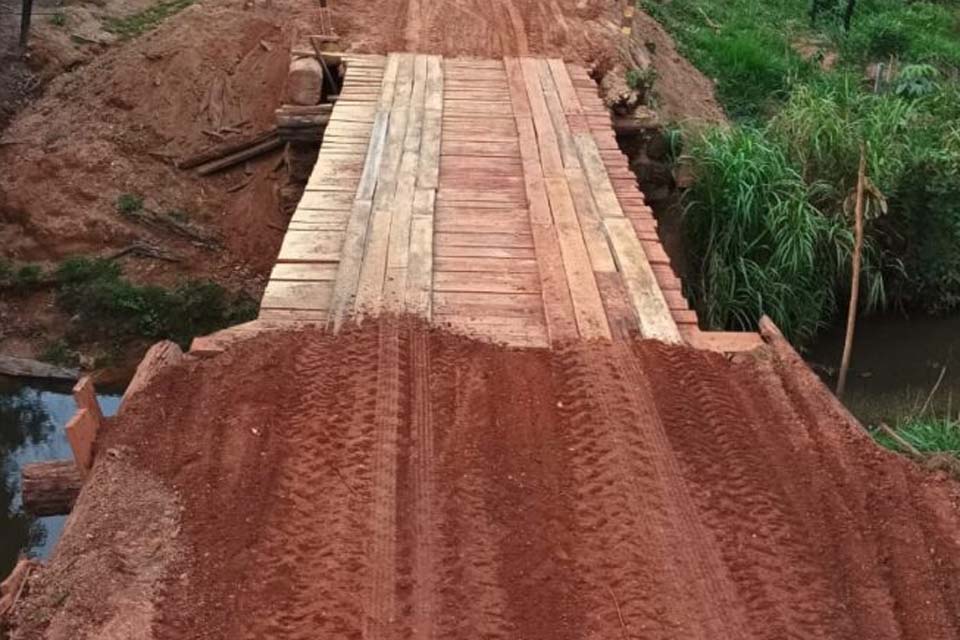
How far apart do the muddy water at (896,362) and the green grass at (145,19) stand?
353 inches

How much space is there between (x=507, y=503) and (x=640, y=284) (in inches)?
67.3

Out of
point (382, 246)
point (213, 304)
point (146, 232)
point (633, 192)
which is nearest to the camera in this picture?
point (382, 246)

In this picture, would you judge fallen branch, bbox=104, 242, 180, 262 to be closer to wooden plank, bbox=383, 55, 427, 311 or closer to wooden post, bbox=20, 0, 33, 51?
wooden plank, bbox=383, 55, 427, 311

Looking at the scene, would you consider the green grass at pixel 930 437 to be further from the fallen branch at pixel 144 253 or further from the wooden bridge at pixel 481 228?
the fallen branch at pixel 144 253

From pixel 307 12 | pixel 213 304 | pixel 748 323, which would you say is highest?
pixel 307 12

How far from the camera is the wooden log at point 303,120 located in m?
7.58

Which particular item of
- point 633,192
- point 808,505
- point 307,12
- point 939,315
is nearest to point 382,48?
point 307,12

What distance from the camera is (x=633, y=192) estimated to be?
570 centimetres

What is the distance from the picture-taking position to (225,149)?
404 inches

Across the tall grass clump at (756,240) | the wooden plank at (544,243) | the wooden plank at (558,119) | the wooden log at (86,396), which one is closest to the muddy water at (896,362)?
the tall grass clump at (756,240)

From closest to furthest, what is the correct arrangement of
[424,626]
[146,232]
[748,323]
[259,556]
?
[424,626] → [259,556] → [748,323] → [146,232]

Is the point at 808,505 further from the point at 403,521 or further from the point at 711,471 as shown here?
the point at 403,521

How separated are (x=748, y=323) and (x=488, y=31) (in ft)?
12.0

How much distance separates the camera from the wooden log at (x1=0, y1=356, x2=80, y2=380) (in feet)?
27.1
